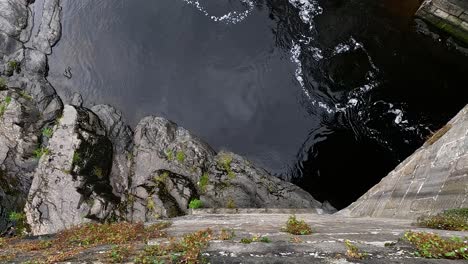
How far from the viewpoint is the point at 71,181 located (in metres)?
15.6

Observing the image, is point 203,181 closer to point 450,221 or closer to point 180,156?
point 180,156

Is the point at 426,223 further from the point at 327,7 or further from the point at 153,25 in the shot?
the point at 153,25

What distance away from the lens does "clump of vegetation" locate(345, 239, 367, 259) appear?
16.7ft

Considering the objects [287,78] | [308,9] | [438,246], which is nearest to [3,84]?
[287,78]

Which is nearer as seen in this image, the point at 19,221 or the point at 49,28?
the point at 19,221

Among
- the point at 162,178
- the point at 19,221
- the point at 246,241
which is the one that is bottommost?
the point at 246,241

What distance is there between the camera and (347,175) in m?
15.9

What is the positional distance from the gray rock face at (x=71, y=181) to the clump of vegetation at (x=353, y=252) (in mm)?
12145

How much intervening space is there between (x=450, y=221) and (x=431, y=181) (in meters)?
2.33

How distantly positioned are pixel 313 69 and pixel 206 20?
21.6 feet

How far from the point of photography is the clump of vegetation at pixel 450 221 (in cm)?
696

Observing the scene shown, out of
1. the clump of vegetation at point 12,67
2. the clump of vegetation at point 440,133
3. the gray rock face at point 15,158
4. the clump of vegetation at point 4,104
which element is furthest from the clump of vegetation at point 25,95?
the clump of vegetation at point 440,133

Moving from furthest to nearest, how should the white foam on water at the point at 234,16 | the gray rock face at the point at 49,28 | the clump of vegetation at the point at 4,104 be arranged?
the gray rock face at the point at 49,28 < the white foam on water at the point at 234,16 < the clump of vegetation at the point at 4,104

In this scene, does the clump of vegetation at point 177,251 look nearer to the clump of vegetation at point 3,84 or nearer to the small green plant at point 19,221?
the small green plant at point 19,221
